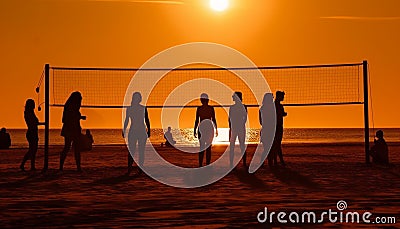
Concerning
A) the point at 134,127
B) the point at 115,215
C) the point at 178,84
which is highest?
the point at 178,84

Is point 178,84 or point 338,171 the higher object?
point 178,84

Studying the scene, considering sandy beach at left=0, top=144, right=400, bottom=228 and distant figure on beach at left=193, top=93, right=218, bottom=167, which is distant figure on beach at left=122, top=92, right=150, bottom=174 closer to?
sandy beach at left=0, top=144, right=400, bottom=228

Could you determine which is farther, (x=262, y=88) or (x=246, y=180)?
(x=262, y=88)

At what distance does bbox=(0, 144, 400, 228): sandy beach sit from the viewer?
7.45 metres

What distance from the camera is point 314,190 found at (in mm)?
10344

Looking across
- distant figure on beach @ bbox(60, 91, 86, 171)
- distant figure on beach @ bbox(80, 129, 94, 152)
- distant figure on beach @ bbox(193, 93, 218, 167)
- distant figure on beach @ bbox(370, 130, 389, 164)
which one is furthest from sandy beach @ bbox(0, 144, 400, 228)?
distant figure on beach @ bbox(80, 129, 94, 152)

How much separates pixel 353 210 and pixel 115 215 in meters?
2.43

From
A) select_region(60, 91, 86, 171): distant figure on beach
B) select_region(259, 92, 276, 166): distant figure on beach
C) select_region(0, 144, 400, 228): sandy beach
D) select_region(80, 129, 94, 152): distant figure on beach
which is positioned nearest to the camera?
select_region(0, 144, 400, 228): sandy beach

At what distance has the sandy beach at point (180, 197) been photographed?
293 inches

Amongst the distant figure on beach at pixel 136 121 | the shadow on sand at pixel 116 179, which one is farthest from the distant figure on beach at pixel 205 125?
the shadow on sand at pixel 116 179

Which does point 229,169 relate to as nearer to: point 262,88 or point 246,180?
point 246,180

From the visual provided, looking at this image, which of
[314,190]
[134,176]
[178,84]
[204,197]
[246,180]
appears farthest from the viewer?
[178,84]

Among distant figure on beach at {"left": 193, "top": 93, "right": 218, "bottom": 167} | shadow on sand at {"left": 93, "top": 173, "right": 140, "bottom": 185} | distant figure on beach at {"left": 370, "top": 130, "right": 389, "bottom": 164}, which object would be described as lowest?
shadow on sand at {"left": 93, "top": 173, "right": 140, "bottom": 185}

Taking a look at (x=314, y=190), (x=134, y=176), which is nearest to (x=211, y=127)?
(x=134, y=176)
